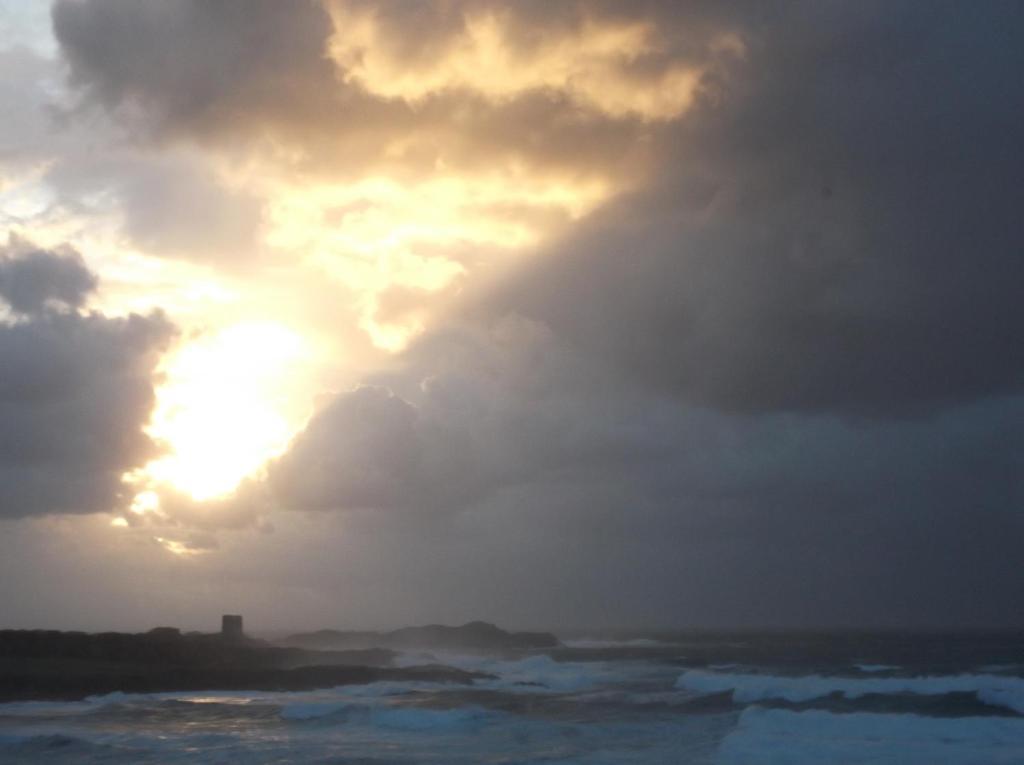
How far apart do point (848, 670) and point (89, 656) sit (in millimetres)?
36276

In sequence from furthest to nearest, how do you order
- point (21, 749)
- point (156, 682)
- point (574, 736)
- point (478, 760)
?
point (156, 682) → point (574, 736) → point (21, 749) → point (478, 760)

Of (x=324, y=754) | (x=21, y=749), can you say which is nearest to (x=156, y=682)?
(x=21, y=749)

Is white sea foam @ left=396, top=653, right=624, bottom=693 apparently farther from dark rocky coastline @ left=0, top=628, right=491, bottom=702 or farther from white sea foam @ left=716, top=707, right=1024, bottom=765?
white sea foam @ left=716, top=707, right=1024, bottom=765

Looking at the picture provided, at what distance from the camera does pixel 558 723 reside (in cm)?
2889

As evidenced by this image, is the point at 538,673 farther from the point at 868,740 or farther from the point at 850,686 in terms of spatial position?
the point at 868,740

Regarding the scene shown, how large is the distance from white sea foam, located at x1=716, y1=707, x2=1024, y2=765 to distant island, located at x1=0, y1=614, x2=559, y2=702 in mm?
20220

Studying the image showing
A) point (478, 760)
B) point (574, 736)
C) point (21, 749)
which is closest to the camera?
point (478, 760)

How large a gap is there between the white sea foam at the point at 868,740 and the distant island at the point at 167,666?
20220mm

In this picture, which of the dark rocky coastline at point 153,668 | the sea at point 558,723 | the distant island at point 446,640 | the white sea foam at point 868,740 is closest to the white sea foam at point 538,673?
the sea at point 558,723

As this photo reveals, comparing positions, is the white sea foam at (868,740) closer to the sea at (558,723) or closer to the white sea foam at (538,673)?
the sea at (558,723)

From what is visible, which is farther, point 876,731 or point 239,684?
point 239,684

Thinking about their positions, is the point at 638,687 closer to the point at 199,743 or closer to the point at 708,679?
the point at 708,679

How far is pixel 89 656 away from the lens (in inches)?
1911

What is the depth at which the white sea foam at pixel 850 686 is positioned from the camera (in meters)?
35.9
